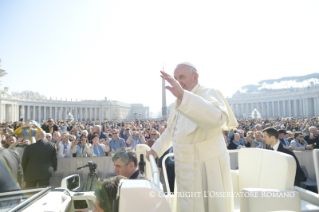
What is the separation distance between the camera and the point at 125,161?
2600mm

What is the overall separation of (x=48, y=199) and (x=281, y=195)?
224cm

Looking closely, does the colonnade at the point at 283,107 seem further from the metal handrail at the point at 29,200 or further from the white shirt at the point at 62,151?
the metal handrail at the point at 29,200

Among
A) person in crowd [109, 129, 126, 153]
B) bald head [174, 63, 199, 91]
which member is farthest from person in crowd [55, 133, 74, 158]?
bald head [174, 63, 199, 91]

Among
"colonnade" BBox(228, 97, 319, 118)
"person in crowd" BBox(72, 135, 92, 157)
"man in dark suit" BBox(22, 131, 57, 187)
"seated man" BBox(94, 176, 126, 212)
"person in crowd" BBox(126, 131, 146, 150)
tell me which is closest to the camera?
"seated man" BBox(94, 176, 126, 212)

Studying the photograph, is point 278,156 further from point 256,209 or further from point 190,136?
point 190,136

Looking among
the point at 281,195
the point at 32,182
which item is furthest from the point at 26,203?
the point at 32,182

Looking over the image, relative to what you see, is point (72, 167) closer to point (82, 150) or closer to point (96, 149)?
point (82, 150)

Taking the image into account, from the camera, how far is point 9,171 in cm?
281

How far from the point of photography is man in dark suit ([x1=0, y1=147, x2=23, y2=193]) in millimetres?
2331

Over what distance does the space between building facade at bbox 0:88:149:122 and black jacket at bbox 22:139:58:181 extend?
45088mm

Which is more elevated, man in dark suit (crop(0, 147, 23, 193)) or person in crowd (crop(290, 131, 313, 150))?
man in dark suit (crop(0, 147, 23, 193))

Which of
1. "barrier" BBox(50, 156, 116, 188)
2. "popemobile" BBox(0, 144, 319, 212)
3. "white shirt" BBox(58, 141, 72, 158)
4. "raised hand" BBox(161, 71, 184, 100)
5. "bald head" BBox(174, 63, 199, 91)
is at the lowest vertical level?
"barrier" BBox(50, 156, 116, 188)

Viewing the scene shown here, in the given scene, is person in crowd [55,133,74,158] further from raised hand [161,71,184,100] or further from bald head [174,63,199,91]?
raised hand [161,71,184,100]

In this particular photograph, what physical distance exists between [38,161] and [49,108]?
79.4 m
